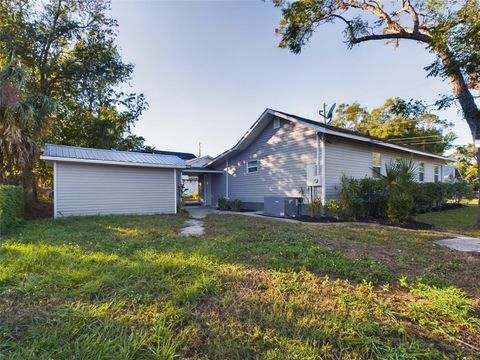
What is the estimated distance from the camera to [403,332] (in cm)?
214

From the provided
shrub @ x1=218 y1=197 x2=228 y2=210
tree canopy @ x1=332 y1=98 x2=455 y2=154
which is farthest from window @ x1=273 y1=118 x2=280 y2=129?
tree canopy @ x1=332 y1=98 x2=455 y2=154

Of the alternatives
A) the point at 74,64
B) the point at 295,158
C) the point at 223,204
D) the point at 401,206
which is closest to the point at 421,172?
the point at 401,206

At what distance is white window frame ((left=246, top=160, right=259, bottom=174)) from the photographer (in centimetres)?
1377

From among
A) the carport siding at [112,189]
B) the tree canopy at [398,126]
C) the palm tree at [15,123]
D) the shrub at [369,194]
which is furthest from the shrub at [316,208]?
the tree canopy at [398,126]

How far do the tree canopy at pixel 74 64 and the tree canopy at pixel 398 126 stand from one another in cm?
2356

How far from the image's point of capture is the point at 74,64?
1505cm

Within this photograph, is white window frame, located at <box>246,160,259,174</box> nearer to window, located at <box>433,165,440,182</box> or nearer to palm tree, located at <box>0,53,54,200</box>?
palm tree, located at <box>0,53,54,200</box>

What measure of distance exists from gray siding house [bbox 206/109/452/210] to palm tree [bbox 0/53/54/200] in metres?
8.89

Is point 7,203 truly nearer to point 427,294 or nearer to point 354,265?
point 354,265

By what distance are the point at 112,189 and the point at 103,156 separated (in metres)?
1.45

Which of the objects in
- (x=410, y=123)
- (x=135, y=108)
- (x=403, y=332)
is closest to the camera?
(x=403, y=332)

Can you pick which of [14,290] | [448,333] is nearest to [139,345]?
[14,290]

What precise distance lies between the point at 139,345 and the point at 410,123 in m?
32.8

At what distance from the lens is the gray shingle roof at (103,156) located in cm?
946
